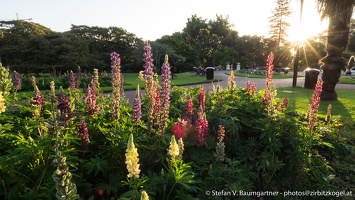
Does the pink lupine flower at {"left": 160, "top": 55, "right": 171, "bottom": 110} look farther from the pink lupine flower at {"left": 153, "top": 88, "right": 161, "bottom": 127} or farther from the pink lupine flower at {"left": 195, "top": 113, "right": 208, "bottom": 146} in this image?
the pink lupine flower at {"left": 195, "top": 113, "right": 208, "bottom": 146}

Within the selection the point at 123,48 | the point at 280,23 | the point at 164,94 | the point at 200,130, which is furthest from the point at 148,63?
the point at 280,23

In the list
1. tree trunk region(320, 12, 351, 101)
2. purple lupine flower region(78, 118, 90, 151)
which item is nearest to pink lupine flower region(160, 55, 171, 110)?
purple lupine flower region(78, 118, 90, 151)

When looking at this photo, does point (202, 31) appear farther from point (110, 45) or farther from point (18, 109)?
point (18, 109)

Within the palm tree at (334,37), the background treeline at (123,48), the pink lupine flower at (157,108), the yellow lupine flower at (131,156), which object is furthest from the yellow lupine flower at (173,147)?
the palm tree at (334,37)

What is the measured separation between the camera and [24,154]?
260cm

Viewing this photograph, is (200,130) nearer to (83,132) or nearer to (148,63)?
(148,63)

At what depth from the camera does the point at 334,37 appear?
12305 millimetres

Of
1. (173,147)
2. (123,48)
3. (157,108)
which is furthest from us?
(123,48)

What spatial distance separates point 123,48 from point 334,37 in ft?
162

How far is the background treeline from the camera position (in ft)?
94.0

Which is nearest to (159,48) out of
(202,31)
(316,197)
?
(202,31)

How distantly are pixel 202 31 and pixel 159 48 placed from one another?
76.2ft

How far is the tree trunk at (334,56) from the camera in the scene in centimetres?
1207

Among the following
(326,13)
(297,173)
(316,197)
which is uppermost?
(326,13)
